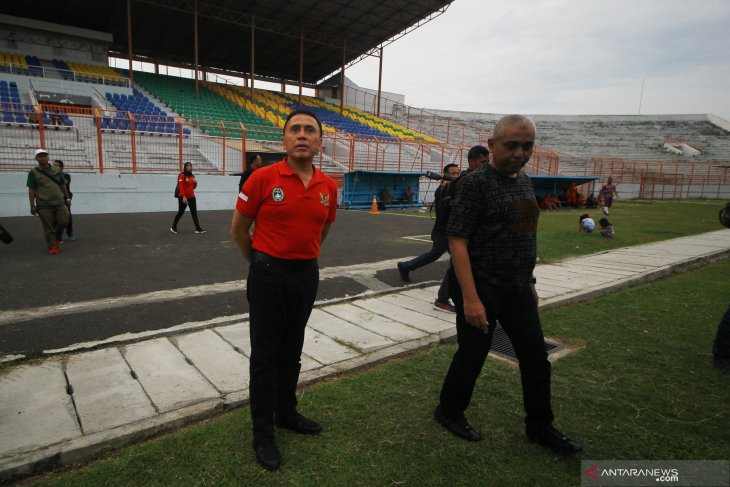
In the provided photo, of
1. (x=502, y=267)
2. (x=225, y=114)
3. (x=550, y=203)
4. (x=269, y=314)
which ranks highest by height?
(x=225, y=114)

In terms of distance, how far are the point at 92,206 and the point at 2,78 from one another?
41.0 feet

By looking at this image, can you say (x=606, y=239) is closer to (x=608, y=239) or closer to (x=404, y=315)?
(x=608, y=239)

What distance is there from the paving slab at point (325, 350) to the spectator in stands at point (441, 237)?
1.39m

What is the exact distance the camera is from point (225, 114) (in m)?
26.2

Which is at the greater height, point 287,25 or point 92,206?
point 287,25

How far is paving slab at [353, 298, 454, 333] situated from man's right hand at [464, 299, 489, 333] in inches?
82.5

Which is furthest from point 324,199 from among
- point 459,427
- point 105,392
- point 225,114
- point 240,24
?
point 240,24

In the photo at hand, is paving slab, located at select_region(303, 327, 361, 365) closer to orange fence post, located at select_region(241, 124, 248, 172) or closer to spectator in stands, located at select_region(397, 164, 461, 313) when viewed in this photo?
spectator in stands, located at select_region(397, 164, 461, 313)

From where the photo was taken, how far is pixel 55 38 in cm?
2736

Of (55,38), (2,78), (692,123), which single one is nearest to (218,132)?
(2,78)

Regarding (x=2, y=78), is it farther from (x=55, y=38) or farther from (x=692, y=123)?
(x=692, y=123)

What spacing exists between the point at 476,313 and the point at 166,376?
2.39 m

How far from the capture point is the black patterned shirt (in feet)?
7.67

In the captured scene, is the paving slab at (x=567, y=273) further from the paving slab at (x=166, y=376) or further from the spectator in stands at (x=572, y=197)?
the spectator in stands at (x=572, y=197)
